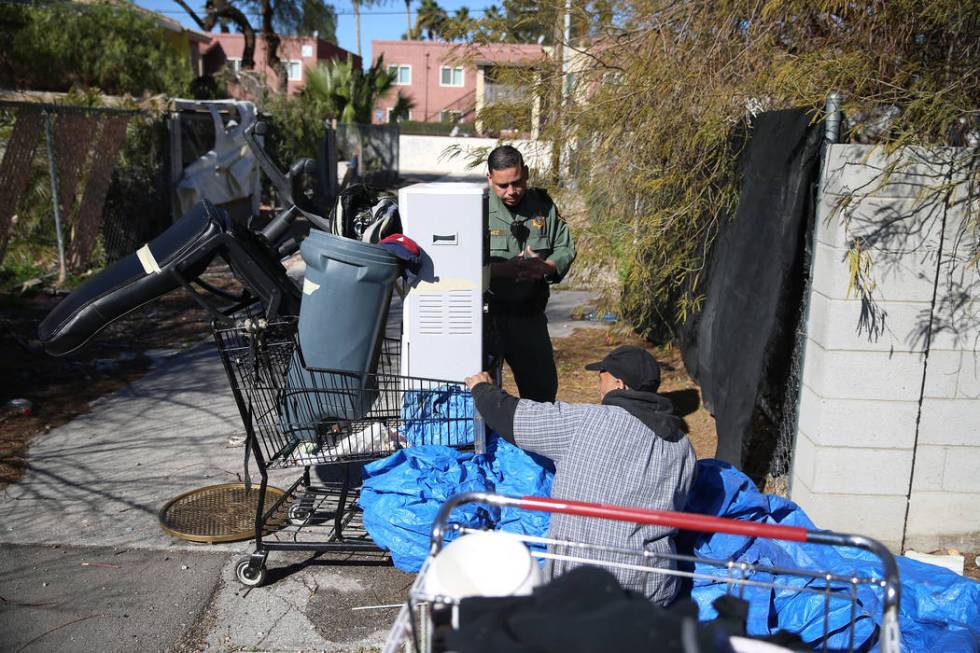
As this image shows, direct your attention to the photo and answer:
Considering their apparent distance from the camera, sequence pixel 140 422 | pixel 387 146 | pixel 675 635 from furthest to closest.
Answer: pixel 387 146
pixel 140 422
pixel 675 635

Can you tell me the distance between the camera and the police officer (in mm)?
4699

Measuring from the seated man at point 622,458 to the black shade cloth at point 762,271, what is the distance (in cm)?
166

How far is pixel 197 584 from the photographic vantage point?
158 inches

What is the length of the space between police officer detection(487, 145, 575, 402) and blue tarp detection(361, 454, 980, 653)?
0.98 meters

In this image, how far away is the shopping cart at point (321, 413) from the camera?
12.2ft

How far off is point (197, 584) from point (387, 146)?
82.0 feet

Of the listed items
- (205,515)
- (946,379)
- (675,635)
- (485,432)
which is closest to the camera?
(675,635)

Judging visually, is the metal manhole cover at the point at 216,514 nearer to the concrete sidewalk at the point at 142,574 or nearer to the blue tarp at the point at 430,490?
the concrete sidewalk at the point at 142,574

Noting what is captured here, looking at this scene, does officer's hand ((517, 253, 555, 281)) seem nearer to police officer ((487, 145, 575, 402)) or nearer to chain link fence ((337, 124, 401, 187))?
police officer ((487, 145, 575, 402))

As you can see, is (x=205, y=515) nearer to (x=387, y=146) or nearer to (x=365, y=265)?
(x=365, y=265)

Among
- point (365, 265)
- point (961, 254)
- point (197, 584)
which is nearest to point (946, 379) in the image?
point (961, 254)

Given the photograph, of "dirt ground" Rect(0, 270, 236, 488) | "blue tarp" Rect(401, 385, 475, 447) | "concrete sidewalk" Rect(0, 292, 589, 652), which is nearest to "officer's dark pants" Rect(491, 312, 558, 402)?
"blue tarp" Rect(401, 385, 475, 447)

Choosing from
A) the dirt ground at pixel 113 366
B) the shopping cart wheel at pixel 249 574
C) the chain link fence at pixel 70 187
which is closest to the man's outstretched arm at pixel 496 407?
the shopping cart wheel at pixel 249 574

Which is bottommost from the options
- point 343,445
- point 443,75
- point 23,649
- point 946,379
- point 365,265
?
point 23,649
